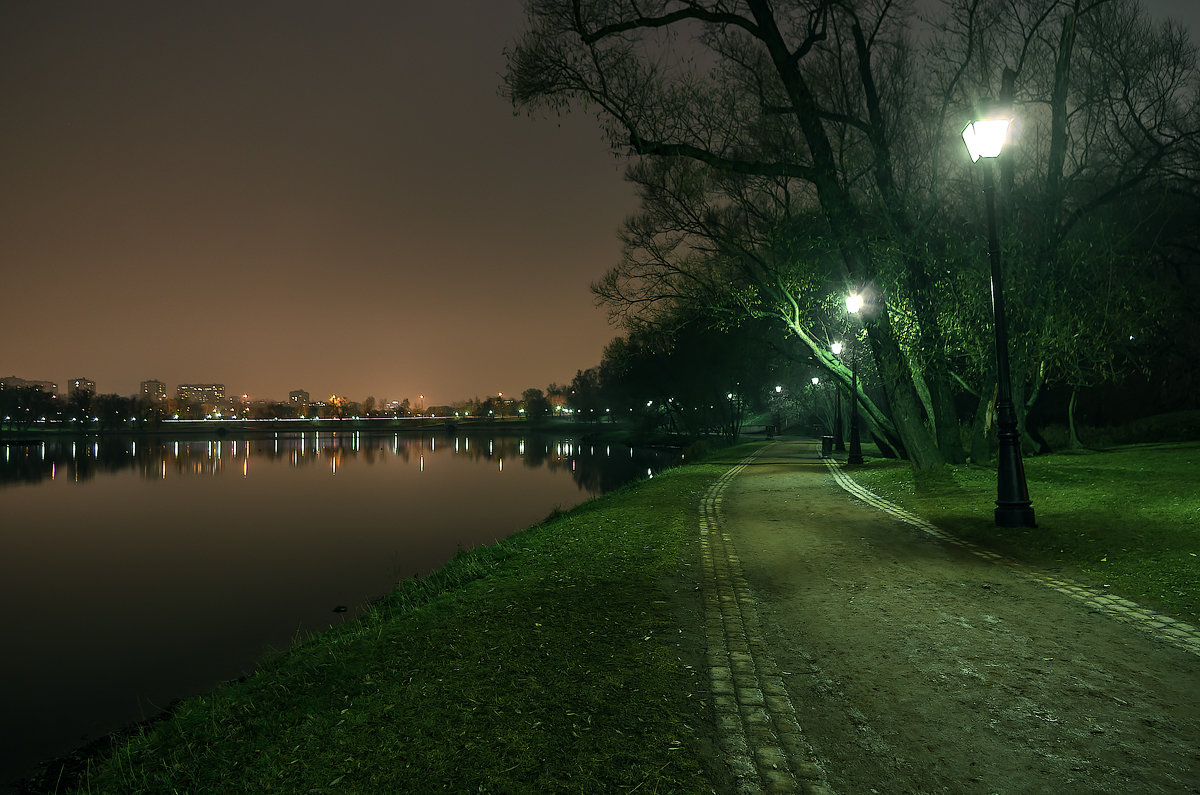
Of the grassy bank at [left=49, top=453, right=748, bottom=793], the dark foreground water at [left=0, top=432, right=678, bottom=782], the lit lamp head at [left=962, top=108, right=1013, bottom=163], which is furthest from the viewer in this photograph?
the lit lamp head at [left=962, top=108, right=1013, bottom=163]

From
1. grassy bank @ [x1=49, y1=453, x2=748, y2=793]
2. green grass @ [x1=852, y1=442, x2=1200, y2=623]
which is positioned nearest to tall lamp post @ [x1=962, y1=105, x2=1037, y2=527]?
green grass @ [x1=852, y1=442, x2=1200, y2=623]

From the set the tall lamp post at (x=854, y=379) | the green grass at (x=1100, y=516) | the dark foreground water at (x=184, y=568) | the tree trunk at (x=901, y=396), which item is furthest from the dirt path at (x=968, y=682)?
the tall lamp post at (x=854, y=379)

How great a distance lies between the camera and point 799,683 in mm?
4816

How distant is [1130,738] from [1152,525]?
25.8ft

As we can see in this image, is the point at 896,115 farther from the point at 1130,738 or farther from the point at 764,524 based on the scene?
the point at 1130,738

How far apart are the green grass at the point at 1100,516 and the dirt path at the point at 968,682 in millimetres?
971

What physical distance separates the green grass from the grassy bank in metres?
4.62

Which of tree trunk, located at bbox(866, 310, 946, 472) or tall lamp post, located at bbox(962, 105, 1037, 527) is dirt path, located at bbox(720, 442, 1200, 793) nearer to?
tall lamp post, located at bbox(962, 105, 1037, 527)

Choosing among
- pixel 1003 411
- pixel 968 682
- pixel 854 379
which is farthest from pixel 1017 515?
pixel 854 379

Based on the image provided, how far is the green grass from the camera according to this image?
7492mm

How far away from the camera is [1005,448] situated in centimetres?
1079

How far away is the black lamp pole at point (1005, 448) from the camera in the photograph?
34.8 ft

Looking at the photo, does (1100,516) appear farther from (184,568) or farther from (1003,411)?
(184,568)

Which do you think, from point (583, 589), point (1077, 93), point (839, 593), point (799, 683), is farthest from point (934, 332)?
point (799, 683)
